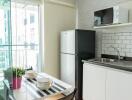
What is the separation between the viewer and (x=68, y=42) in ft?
11.5

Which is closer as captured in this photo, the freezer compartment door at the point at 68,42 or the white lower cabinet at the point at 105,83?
the white lower cabinet at the point at 105,83

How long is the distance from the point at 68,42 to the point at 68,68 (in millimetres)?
612

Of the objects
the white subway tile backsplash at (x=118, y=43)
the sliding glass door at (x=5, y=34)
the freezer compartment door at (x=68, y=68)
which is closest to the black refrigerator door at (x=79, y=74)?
the freezer compartment door at (x=68, y=68)

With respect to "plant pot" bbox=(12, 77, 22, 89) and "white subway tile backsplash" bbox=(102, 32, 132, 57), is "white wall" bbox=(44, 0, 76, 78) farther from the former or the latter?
"plant pot" bbox=(12, 77, 22, 89)

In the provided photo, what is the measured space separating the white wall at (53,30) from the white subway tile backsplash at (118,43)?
46.9 inches

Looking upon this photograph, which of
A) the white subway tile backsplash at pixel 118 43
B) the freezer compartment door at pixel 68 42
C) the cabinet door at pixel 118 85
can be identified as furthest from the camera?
the freezer compartment door at pixel 68 42

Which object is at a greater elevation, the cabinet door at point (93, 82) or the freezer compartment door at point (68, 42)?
the freezer compartment door at point (68, 42)

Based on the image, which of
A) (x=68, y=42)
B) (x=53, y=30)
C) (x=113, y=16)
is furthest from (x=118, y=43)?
(x=53, y=30)

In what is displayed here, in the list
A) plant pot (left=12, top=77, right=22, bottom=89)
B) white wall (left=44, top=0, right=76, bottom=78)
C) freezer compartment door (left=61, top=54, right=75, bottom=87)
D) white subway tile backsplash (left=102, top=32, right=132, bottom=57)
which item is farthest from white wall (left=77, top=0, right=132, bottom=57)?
plant pot (left=12, top=77, right=22, bottom=89)

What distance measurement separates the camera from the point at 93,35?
139 inches

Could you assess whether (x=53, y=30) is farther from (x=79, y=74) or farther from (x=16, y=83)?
(x=16, y=83)

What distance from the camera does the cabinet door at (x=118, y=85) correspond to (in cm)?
226

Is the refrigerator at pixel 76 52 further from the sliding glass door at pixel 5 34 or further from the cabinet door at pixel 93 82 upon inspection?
the sliding glass door at pixel 5 34

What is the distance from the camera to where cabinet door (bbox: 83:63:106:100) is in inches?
107
